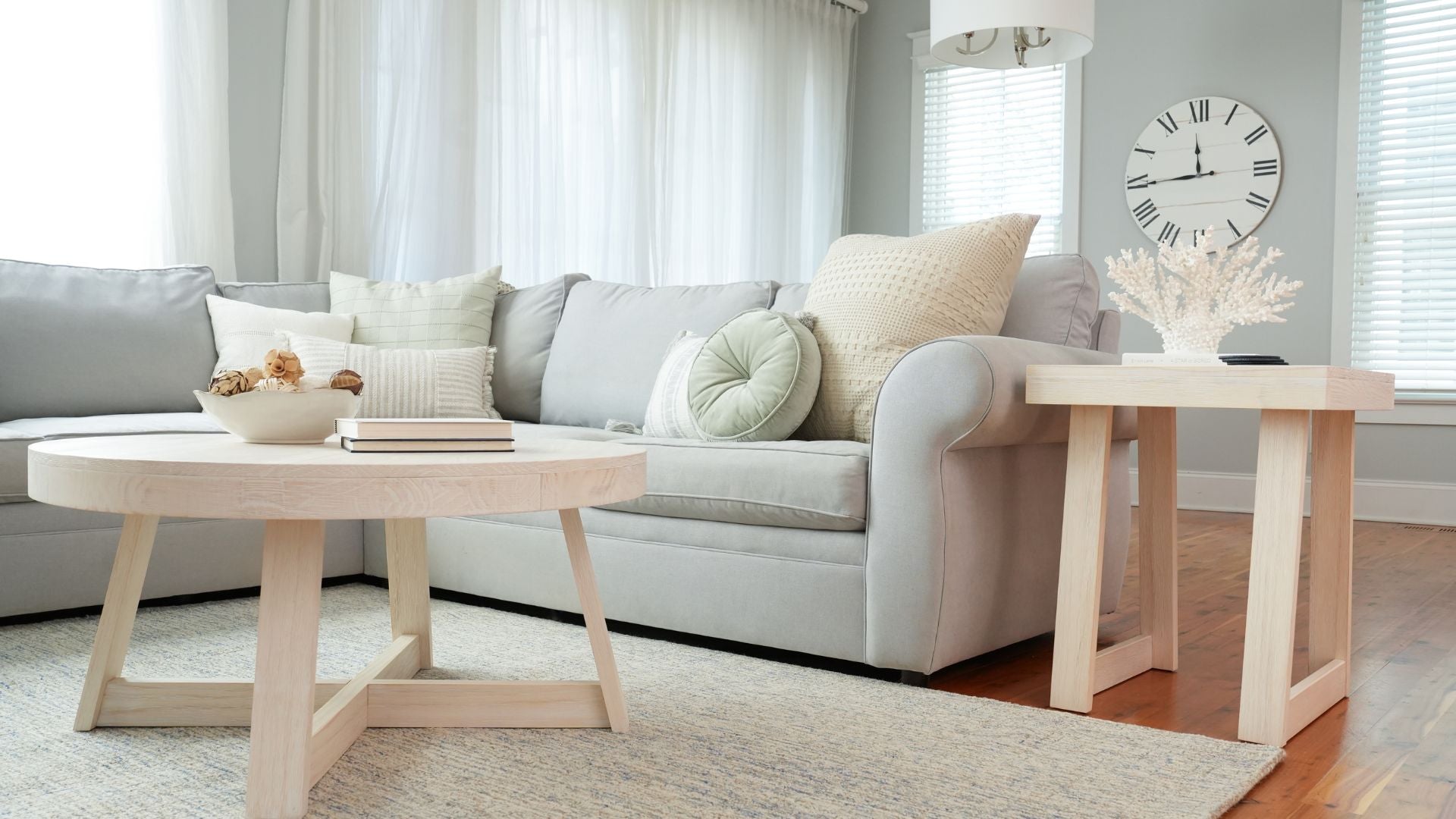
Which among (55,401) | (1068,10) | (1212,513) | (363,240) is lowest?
(1212,513)

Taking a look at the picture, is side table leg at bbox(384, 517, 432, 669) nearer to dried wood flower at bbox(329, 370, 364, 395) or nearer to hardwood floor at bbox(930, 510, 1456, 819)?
dried wood flower at bbox(329, 370, 364, 395)

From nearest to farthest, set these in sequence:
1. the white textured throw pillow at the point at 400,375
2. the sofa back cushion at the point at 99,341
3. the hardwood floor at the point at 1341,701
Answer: the hardwood floor at the point at 1341,701, the sofa back cushion at the point at 99,341, the white textured throw pillow at the point at 400,375

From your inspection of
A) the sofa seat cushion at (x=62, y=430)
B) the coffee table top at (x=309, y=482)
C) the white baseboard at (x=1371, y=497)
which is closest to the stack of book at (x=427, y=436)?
the coffee table top at (x=309, y=482)

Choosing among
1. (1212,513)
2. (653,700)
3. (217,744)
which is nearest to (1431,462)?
(1212,513)

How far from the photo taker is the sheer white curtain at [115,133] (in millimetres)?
3250

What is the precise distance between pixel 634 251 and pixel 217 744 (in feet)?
12.1

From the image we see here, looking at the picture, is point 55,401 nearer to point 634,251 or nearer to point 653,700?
point 653,700

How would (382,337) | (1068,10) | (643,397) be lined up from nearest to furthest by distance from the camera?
(643,397) < (382,337) < (1068,10)

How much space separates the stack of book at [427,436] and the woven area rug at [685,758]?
1.45 feet

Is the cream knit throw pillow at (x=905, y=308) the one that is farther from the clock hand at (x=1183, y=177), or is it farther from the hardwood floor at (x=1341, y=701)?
the clock hand at (x=1183, y=177)

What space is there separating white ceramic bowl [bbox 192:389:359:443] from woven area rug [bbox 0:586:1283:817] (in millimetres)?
451

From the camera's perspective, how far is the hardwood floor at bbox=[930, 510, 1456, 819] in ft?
5.06

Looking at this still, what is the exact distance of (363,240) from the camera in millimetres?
4012

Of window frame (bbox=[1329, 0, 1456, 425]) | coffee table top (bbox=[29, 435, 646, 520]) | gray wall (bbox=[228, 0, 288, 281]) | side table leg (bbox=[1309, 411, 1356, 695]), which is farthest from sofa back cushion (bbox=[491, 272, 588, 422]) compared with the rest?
window frame (bbox=[1329, 0, 1456, 425])
